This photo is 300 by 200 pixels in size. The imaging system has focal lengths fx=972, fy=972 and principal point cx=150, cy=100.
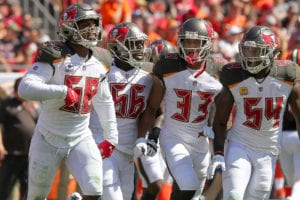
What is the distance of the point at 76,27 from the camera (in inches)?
296

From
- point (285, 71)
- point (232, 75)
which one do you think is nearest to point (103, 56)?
point (232, 75)

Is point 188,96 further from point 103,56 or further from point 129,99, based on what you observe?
point 103,56

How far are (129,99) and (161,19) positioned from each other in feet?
19.5

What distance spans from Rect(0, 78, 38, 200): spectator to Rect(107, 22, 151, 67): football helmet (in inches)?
77.1

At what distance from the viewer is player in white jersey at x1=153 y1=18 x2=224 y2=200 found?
804 cm

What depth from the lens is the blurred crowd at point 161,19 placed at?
42.3 ft

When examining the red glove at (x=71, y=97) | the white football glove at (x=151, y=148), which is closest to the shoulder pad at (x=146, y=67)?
the white football glove at (x=151, y=148)

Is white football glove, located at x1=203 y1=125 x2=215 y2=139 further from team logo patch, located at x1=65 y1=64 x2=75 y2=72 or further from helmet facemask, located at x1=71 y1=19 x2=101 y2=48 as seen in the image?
team logo patch, located at x1=65 y1=64 x2=75 y2=72

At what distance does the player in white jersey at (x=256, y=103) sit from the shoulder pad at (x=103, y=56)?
0.94 metres

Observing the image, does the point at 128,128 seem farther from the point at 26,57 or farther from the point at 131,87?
the point at 26,57

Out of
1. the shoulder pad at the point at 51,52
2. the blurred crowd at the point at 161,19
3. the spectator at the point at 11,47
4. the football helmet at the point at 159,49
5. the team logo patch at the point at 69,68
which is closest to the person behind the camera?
the shoulder pad at the point at 51,52

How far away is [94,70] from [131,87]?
27.2 inches

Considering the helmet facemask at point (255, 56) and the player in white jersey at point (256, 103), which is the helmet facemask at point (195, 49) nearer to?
the player in white jersey at point (256, 103)

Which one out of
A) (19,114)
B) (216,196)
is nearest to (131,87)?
(216,196)
